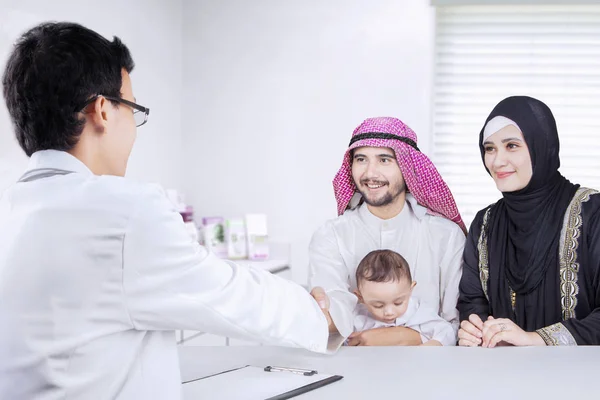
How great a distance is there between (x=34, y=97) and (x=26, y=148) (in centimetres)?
14

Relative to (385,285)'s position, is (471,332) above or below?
below

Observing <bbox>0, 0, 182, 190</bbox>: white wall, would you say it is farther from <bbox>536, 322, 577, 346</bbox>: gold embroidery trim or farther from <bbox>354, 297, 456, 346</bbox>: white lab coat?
<bbox>536, 322, 577, 346</bbox>: gold embroidery trim

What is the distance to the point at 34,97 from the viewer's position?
4.38 feet

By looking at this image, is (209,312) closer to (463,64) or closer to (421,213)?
(421,213)

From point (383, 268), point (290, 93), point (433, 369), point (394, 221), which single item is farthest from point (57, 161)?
point (290, 93)

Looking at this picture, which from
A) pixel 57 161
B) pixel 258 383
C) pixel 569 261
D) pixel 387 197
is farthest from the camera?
pixel 387 197

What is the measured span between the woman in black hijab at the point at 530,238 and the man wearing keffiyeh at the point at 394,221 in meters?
0.16

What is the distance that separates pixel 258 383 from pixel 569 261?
4.17 feet

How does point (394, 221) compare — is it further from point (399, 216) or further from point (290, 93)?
point (290, 93)

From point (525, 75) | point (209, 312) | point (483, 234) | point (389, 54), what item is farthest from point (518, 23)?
point (209, 312)

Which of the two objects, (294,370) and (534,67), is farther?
(534,67)

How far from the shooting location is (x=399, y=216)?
9.02 ft

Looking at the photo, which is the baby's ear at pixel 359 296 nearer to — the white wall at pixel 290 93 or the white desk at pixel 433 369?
the white desk at pixel 433 369

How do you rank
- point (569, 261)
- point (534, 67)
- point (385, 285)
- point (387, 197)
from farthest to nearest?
point (534, 67), point (387, 197), point (385, 285), point (569, 261)
